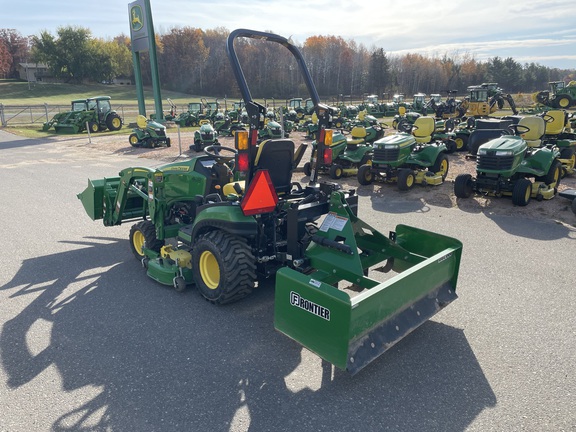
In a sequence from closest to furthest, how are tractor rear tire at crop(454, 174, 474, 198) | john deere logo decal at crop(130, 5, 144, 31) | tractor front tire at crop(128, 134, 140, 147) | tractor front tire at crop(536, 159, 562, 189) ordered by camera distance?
tractor front tire at crop(536, 159, 562, 189) < tractor rear tire at crop(454, 174, 474, 198) < tractor front tire at crop(128, 134, 140, 147) < john deere logo decal at crop(130, 5, 144, 31)

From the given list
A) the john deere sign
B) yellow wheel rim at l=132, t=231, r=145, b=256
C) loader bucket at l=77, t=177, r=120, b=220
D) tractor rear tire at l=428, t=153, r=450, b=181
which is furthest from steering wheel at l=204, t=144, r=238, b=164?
the john deere sign

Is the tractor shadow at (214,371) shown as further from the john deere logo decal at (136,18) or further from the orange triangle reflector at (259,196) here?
the john deere logo decal at (136,18)

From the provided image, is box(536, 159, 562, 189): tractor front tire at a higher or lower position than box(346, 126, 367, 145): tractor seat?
lower

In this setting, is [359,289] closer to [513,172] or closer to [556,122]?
[513,172]

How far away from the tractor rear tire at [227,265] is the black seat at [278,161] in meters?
0.75

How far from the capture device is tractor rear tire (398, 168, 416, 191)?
396 inches

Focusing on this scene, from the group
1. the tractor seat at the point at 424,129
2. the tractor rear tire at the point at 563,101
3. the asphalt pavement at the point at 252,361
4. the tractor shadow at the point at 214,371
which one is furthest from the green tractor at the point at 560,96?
the tractor shadow at the point at 214,371

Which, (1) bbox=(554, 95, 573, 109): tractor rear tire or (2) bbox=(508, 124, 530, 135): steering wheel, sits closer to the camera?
(2) bbox=(508, 124, 530, 135): steering wheel

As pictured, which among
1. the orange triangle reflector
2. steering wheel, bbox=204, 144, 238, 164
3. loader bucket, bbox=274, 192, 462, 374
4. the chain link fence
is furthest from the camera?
the chain link fence

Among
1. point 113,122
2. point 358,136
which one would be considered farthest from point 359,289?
point 113,122

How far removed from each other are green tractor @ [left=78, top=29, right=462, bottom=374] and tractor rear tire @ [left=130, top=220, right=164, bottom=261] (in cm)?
8

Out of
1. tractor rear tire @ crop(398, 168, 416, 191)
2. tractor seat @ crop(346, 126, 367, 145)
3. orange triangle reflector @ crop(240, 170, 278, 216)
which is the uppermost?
orange triangle reflector @ crop(240, 170, 278, 216)

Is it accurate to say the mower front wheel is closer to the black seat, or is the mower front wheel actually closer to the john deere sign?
the black seat

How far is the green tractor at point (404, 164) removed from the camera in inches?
404
